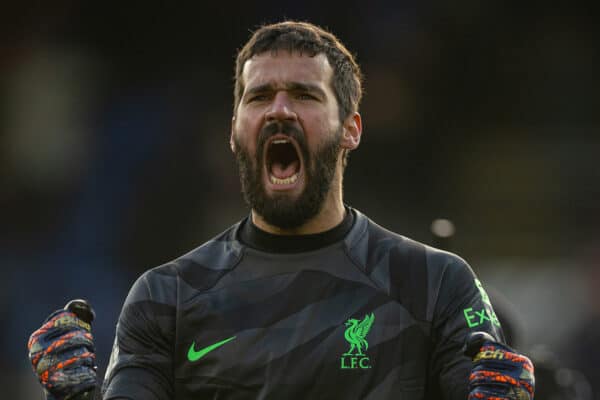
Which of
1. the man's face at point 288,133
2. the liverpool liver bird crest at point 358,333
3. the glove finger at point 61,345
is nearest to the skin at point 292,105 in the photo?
the man's face at point 288,133

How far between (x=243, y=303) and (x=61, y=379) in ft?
2.20

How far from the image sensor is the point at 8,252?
1121 cm

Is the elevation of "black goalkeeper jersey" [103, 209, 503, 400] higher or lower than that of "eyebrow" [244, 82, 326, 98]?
lower

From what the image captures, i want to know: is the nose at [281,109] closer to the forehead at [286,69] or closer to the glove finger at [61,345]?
the forehead at [286,69]

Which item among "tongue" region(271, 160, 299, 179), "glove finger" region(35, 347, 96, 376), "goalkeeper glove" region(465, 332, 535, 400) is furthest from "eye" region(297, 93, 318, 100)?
"glove finger" region(35, 347, 96, 376)

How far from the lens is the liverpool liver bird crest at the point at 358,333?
347 centimetres

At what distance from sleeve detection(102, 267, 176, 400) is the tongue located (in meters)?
0.53

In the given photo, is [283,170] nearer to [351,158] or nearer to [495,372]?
[495,372]

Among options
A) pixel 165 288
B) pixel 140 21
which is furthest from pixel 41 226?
pixel 165 288

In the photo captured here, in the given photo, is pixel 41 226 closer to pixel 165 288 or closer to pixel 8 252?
pixel 8 252

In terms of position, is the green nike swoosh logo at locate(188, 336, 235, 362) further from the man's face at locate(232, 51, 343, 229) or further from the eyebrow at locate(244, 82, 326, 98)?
the eyebrow at locate(244, 82, 326, 98)

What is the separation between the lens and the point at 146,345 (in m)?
3.55

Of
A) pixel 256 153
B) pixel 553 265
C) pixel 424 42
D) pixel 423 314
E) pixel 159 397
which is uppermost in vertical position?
pixel 424 42

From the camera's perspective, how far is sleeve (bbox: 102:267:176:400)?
3.46 m
